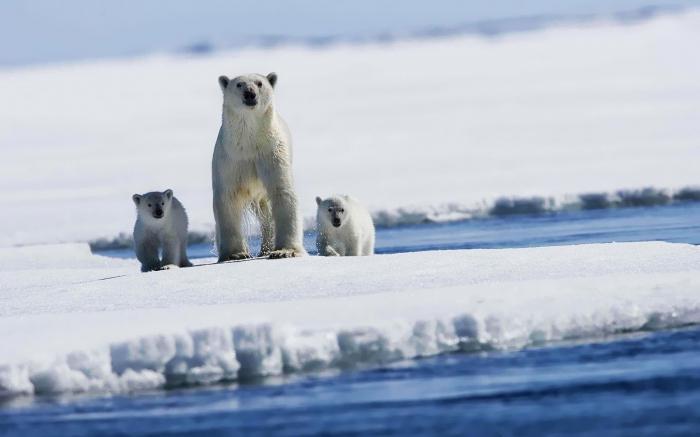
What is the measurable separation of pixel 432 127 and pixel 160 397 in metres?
15.8

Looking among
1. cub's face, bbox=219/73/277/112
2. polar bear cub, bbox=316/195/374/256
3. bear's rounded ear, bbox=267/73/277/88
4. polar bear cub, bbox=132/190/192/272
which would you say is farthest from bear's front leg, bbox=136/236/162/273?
polar bear cub, bbox=316/195/374/256

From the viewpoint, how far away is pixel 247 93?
22.0 feet

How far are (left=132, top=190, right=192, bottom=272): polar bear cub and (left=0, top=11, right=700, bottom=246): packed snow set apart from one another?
12.4 feet

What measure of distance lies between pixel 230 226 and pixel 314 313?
197 cm

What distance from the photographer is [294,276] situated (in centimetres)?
611

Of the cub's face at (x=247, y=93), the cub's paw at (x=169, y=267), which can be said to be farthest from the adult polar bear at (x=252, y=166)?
the cub's paw at (x=169, y=267)

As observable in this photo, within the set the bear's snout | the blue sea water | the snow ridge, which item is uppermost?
the bear's snout

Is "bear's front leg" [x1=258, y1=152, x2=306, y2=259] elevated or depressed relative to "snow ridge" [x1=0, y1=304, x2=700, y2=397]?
elevated

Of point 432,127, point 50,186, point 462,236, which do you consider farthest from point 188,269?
point 432,127

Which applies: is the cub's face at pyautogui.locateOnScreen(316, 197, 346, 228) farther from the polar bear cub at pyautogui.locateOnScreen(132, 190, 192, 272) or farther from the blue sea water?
the blue sea water

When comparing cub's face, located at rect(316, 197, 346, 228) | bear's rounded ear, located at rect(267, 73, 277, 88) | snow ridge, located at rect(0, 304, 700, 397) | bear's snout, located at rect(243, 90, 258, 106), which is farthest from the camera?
cub's face, located at rect(316, 197, 346, 228)

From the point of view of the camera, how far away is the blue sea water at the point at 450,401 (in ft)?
13.8

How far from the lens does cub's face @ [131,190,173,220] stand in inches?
268

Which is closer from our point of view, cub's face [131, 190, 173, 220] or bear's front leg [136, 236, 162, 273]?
cub's face [131, 190, 173, 220]
